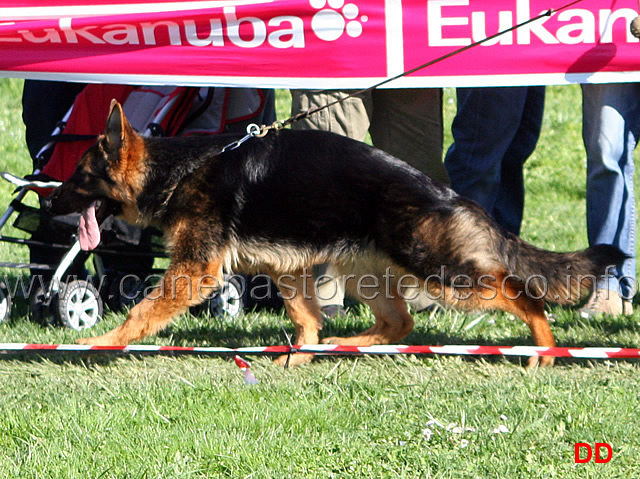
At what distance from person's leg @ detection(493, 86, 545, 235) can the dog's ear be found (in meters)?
2.95

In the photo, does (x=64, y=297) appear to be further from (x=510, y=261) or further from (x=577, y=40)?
(x=577, y=40)

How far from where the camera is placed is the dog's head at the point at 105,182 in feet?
13.3

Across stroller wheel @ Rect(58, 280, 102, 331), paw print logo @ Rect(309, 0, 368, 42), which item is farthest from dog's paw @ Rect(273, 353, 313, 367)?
paw print logo @ Rect(309, 0, 368, 42)

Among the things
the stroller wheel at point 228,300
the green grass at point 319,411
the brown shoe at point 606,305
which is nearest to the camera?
the green grass at point 319,411

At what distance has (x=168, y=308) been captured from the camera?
13.1 ft

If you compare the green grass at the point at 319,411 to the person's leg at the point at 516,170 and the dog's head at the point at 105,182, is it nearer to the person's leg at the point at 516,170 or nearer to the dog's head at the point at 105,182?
the dog's head at the point at 105,182

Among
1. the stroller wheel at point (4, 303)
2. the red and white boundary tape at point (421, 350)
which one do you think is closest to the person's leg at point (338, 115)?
the red and white boundary tape at point (421, 350)

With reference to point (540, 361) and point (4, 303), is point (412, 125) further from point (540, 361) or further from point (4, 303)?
point (4, 303)

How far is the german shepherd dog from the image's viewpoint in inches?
150

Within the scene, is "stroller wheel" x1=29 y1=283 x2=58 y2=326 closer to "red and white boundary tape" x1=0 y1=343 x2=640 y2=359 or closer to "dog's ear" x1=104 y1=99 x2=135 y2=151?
"red and white boundary tape" x1=0 y1=343 x2=640 y2=359

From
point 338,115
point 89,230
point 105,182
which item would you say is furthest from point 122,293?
point 338,115

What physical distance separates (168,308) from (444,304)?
1282mm

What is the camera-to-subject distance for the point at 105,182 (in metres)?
4.14

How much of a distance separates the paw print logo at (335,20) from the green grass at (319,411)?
1.64m
